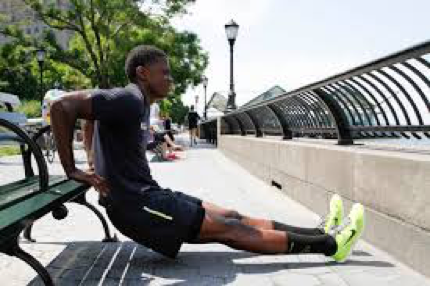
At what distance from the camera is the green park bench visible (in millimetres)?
2646

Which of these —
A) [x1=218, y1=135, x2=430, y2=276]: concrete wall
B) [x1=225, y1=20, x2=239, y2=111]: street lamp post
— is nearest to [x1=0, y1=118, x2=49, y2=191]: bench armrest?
[x1=218, y1=135, x2=430, y2=276]: concrete wall

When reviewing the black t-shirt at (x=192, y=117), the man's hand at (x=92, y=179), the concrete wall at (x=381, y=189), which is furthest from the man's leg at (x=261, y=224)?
the black t-shirt at (x=192, y=117)

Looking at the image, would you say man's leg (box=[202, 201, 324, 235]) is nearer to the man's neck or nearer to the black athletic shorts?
the black athletic shorts

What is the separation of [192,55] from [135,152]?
32425mm

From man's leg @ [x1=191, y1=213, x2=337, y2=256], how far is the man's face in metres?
0.85

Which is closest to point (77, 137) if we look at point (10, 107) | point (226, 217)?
point (10, 107)

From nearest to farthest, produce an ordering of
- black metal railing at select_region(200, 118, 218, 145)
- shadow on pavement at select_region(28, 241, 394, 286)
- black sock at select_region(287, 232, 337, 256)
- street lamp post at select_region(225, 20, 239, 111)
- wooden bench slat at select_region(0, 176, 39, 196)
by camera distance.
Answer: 1. shadow on pavement at select_region(28, 241, 394, 286)
2. black sock at select_region(287, 232, 337, 256)
3. wooden bench slat at select_region(0, 176, 39, 196)
4. street lamp post at select_region(225, 20, 239, 111)
5. black metal railing at select_region(200, 118, 218, 145)

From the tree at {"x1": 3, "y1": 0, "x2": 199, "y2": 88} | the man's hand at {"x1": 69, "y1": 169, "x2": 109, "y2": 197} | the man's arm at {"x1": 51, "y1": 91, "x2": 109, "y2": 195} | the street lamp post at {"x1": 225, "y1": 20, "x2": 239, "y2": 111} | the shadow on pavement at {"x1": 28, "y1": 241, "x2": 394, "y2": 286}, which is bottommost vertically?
the shadow on pavement at {"x1": 28, "y1": 241, "x2": 394, "y2": 286}

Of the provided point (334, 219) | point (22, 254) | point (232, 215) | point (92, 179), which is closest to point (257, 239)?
point (232, 215)

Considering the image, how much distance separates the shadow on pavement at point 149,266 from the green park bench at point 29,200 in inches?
15.0

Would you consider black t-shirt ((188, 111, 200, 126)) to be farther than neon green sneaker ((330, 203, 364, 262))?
Yes

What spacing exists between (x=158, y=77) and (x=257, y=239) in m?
1.21

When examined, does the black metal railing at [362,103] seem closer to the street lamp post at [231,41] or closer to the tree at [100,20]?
the street lamp post at [231,41]

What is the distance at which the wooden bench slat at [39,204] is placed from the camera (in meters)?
2.68
